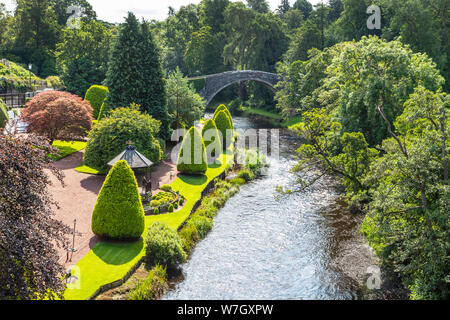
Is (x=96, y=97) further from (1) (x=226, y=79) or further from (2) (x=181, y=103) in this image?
(1) (x=226, y=79)

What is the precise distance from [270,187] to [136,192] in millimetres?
15525

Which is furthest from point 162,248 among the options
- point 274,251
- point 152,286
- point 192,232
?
point 274,251

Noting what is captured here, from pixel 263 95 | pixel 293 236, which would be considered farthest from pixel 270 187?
pixel 263 95

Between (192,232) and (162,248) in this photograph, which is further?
(192,232)

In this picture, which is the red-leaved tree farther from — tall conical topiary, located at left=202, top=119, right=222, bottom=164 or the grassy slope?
tall conical topiary, located at left=202, top=119, right=222, bottom=164

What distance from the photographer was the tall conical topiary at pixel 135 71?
137 feet

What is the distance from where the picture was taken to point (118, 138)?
32750 millimetres

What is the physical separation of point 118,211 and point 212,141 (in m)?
20.7

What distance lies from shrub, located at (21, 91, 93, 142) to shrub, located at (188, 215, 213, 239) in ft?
58.0

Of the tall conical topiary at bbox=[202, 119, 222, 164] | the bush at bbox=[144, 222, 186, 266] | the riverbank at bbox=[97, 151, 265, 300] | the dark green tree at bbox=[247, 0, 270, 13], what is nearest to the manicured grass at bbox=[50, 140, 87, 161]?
the tall conical topiary at bbox=[202, 119, 222, 164]

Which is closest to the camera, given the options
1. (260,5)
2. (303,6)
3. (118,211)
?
(118,211)

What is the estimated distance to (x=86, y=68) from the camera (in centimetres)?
6266

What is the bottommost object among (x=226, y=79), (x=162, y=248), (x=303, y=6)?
(x=162, y=248)
